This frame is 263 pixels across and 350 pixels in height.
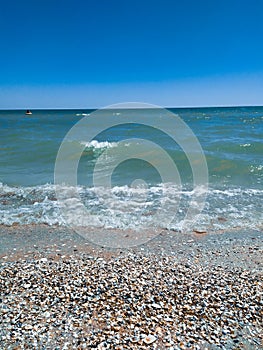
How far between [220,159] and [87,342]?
39.4ft

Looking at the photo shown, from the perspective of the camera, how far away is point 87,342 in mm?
2902

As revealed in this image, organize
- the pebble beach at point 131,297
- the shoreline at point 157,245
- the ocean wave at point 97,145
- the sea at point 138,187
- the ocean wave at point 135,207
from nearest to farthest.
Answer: the pebble beach at point 131,297, the shoreline at point 157,245, the ocean wave at point 135,207, the sea at point 138,187, the ocean wave at point 97,145

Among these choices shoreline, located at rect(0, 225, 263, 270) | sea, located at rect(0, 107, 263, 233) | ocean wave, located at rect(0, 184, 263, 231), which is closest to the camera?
shoreline, located at rect(0, 225, 263, 270)

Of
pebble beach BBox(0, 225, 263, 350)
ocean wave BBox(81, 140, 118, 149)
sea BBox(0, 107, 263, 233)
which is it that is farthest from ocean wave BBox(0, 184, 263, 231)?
ocean wave BBox(81, 140, 118, 149)

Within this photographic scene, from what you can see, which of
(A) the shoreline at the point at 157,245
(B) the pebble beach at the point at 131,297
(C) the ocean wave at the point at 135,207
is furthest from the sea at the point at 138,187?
(B) the pebble beach at the point at 131,297

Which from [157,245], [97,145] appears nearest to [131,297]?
[157,245]

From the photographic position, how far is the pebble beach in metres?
2.97

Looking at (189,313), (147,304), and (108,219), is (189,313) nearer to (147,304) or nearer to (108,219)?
(147,304)

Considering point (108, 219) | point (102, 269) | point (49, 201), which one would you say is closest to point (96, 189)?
point (49, 201)

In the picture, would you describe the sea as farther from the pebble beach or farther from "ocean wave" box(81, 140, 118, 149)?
"ocean wave" box(81, 140, 118, 149)

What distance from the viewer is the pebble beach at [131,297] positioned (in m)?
2.97

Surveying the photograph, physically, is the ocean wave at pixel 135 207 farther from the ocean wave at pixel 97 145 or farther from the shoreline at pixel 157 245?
the ocean wave at pixel 97 145

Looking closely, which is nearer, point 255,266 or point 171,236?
point 255,266

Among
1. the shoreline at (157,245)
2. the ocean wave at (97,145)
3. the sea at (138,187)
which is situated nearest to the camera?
the shoreline at (157,245)
